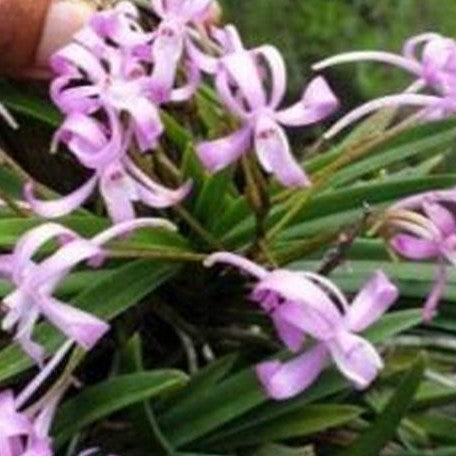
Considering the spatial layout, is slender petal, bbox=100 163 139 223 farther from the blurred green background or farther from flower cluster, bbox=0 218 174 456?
the blurred green background

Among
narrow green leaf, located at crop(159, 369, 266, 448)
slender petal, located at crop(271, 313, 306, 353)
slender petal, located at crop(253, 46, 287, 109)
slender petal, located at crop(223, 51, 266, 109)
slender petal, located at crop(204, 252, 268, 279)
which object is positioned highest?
slender petal, located at crop(223, 51, 266, 109)

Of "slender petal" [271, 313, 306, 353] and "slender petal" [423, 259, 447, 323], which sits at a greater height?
"slender petal" [271, 313, 306, 353]

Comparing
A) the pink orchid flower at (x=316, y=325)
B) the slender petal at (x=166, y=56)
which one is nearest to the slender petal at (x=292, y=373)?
the pink orchid flower at (x=316, y=325)

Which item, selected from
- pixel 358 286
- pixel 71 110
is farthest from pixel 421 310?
pixel 71 110

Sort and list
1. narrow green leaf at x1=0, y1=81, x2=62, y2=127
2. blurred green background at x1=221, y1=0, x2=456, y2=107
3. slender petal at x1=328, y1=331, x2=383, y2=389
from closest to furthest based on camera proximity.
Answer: slender petal at x1=328, y1=331, x2=383, y2=389 → narrow green leaf at x1=0, y1=81, x2=62, y2=127 → blurred green background at x1=221, y1=0, x2=456, y2=107

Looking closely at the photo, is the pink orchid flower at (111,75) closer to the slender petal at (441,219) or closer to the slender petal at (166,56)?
the slender petal at (166,56)

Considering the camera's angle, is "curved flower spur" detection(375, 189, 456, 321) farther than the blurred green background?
No

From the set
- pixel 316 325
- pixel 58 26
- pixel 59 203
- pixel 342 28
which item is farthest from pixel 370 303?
pixel 342 28

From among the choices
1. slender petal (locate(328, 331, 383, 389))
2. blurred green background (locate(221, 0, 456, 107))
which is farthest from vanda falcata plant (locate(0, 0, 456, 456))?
blurred green background (locate(221, 0, 456, 107))
